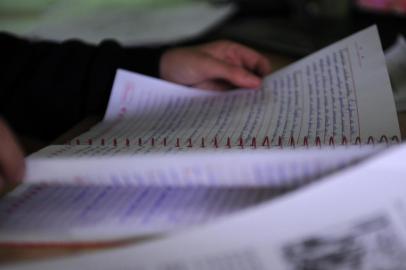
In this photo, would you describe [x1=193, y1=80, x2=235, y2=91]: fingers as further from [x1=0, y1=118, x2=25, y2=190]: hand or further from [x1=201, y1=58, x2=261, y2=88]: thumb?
[x1=0, y1=118, x2=25, y2=190]: hand

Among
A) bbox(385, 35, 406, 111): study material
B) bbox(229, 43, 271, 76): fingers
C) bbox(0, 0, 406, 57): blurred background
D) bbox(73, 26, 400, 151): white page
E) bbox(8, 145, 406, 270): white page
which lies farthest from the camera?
bbox(0, 0, 406, 57): blurred background

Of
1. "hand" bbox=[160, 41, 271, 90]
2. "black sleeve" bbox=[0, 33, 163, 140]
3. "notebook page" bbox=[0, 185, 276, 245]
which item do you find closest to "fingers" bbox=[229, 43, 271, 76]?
"hand" bbox=[160, 41, 271, 90]

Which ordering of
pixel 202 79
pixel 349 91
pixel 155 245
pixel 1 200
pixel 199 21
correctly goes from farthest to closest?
pixel 199 21
pixel 202 79
pixel 349 91
pixel 1 200
pixel 155 245

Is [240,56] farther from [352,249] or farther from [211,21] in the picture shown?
[352,249]

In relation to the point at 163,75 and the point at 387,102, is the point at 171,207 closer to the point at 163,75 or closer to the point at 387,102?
the point at 387,102

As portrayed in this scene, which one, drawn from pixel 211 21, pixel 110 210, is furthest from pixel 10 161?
pixel 211 21

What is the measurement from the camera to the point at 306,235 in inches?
8.6

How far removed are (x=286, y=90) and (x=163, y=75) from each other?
180 millimetres

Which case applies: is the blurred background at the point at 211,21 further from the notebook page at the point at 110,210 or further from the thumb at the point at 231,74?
the notebook page at the point at 110,210

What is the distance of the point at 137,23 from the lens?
88 cm

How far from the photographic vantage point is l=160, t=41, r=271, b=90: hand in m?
0.55

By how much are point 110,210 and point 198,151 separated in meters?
0.07

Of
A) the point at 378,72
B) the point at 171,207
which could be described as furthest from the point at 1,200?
the point at 378,72

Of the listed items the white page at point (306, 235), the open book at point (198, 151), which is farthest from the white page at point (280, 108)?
the white page at point (306, 235)
